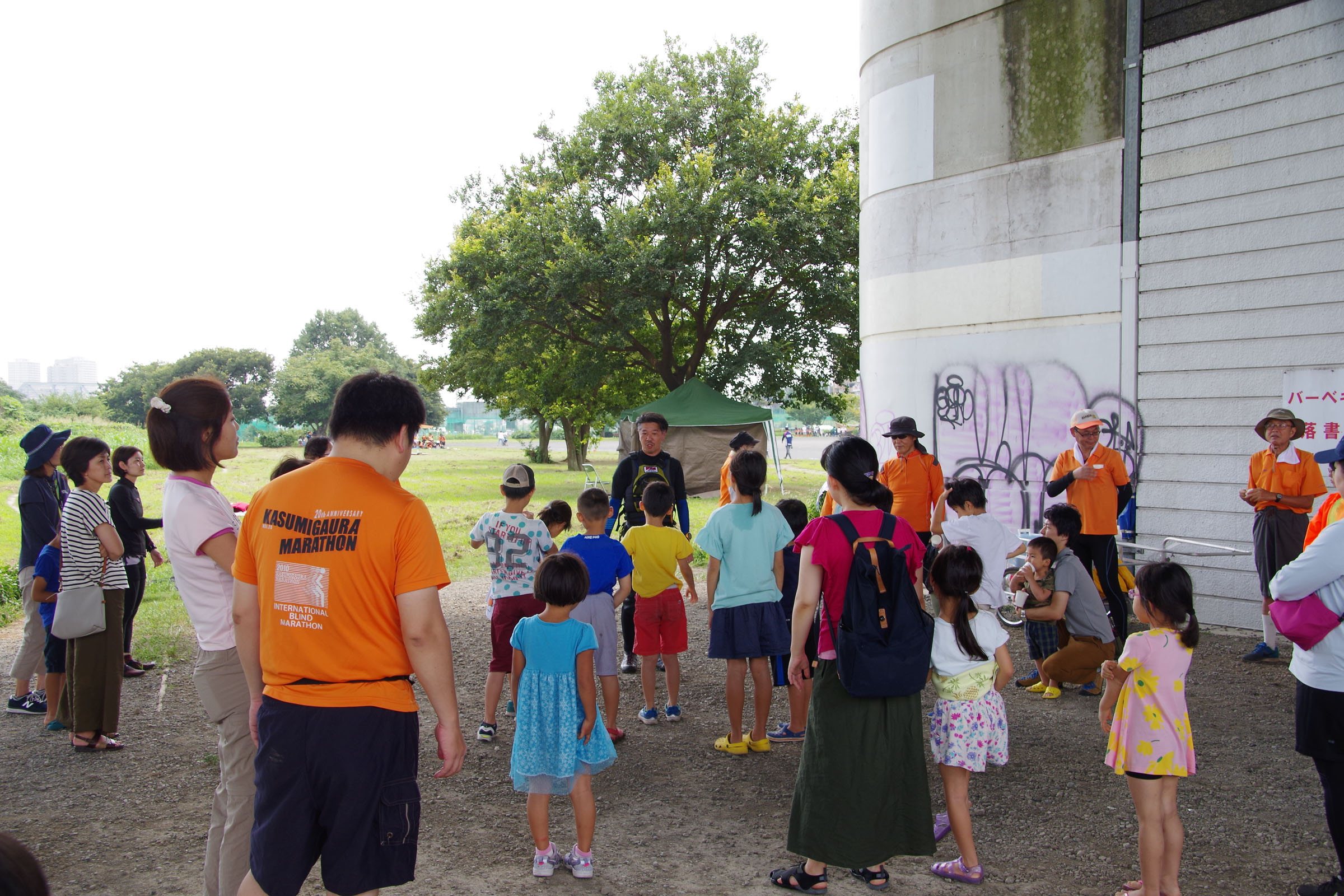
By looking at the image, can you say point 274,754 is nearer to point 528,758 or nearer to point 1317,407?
point 528,758

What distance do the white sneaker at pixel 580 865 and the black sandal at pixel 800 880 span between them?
28.8 inches

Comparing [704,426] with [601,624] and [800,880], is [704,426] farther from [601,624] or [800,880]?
[800,880]

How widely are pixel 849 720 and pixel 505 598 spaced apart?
7.75 feet

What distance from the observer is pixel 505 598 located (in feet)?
16.2

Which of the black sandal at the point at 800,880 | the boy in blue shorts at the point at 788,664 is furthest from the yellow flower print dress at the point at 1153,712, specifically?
the boy in blue shorts at the point at 788,664

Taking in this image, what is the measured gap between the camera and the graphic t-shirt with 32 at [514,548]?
16.0 ft

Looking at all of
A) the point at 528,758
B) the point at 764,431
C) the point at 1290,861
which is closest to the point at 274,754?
the point at 528,758

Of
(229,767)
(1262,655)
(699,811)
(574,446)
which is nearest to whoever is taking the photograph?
(229,767)

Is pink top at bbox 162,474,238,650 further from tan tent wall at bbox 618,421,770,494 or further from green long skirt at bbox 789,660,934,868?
tan tent wall at bbox 618,421,770,494

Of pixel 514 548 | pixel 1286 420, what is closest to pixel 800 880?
pixel 514 548

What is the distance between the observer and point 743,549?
15.6ft

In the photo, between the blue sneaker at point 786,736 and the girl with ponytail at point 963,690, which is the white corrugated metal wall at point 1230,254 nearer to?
the blue sneaker at point 786,736

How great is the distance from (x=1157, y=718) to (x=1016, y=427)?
20.7 ft

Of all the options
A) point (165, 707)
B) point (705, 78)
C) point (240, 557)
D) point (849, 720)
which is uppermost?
point (705, 78)
